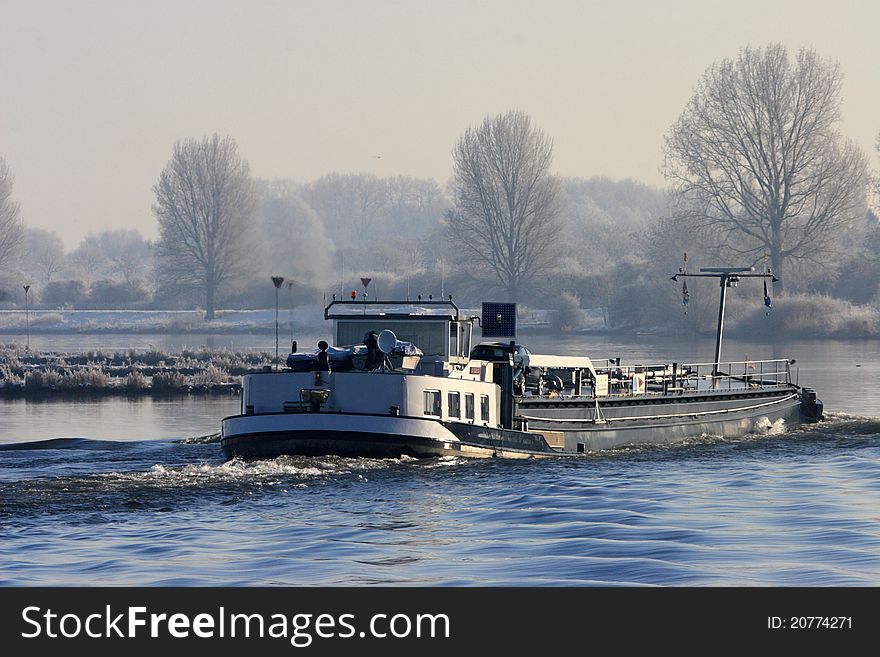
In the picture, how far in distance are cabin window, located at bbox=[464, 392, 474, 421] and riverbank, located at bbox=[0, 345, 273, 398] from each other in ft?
82.3

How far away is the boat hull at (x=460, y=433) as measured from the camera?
3453 centimetres

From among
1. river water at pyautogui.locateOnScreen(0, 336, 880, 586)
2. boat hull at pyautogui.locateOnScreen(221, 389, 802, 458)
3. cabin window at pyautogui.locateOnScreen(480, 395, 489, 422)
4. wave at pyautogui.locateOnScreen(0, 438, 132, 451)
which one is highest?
cabin window at pyautogui.locateOnScreen(480, 395, 489, 422)

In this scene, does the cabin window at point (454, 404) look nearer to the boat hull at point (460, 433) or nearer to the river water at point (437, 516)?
the boat hull at point (460, 433)

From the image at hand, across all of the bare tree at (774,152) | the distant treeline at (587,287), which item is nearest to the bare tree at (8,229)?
the distant treeline at (587,287)

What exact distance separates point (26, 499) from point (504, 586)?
478 inches

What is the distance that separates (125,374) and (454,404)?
36520 mm

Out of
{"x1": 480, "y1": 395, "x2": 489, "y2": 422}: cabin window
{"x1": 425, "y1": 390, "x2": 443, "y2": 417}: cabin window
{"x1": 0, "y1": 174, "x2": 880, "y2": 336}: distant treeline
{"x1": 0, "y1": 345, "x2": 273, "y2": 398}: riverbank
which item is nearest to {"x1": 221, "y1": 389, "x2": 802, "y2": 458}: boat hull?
{"x1": 425, "y1": 390, "x2": 443, "y2": 417}: cabin window

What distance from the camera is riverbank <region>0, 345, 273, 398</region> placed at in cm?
6272

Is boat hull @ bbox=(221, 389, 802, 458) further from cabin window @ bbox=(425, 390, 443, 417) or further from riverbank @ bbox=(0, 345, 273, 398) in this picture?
riverbank @ bbox=(0, 345, 273, 398)

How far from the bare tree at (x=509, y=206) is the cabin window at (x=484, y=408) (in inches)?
3899

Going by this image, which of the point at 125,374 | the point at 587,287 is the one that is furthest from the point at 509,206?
the point at 125,374
